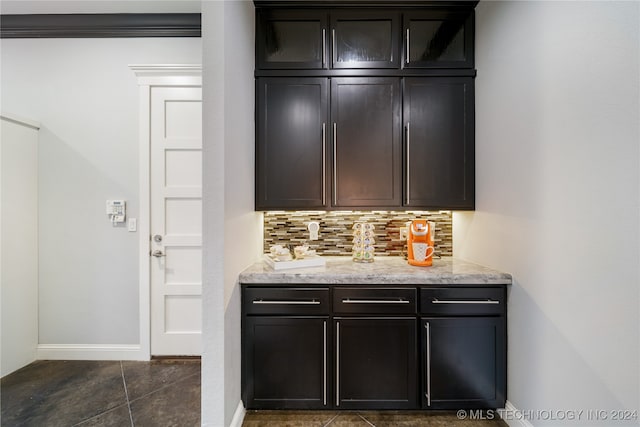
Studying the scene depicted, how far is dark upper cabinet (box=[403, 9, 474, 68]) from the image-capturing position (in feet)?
6.82

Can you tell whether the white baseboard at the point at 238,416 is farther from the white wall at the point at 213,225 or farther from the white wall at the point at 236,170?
the white wall at the point at 213,225

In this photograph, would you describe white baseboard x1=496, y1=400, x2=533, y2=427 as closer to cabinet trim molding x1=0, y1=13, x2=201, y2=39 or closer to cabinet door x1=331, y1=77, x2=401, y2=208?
cabinet door x1=331, y1=77, x2=401, y2=208

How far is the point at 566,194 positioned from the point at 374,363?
1490 millimetres

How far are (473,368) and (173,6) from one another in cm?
374

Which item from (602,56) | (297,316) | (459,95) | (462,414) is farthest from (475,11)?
(462,414)

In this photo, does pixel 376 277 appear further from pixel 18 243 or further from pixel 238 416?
pixel 18 243

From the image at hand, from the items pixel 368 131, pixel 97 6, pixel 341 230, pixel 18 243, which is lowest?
pixel 18 243

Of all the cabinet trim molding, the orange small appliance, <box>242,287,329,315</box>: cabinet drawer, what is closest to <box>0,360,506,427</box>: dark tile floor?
<box>242,287,329,315</box>: cabinet drawer

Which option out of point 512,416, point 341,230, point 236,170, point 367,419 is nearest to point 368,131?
point 341,230

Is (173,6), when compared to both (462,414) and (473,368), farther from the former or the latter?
(462,414)

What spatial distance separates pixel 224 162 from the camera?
1481mm

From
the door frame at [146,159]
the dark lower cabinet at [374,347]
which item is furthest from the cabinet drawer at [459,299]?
the door frame at [146,159]

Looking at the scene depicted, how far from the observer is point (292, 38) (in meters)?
2.09

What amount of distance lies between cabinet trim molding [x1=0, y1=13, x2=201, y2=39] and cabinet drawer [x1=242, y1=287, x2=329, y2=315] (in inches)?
94.7
